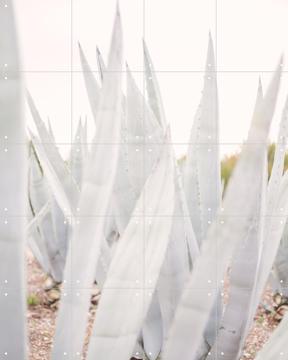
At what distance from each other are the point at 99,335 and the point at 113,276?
0.27 feet

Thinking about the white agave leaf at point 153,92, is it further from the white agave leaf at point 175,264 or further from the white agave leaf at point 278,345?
the white agave leaf at point 278,345

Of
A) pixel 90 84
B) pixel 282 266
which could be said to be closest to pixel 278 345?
pixel 90 84

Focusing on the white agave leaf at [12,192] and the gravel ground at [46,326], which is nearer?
the white agave leaf at [12,192]

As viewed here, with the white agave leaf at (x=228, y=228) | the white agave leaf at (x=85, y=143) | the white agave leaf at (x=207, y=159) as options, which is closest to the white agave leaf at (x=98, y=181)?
the white agave leaf at (x=228, y=228)

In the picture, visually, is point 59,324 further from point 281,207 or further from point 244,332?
point 281,207

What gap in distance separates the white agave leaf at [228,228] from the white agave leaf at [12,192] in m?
0.22

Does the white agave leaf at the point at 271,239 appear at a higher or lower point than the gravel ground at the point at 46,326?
higher

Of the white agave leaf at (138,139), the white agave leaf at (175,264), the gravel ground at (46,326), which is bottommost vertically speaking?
the gravel ground at (46,326)

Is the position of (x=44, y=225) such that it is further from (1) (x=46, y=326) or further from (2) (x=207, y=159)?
(2) (x=207, y=159)

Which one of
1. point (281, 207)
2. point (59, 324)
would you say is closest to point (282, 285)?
point (281, 207)

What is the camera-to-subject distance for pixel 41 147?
109cm

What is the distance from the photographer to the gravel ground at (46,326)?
1393mm

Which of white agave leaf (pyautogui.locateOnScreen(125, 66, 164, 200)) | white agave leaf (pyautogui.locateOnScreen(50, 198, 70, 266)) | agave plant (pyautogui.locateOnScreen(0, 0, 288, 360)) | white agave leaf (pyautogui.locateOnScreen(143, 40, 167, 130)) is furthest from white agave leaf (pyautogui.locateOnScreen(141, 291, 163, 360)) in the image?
white agave leaf (pyautogui.locateOnScreen(50, 198, 70, 266))

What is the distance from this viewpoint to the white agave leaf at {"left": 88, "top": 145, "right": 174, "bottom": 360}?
2.85 ft
